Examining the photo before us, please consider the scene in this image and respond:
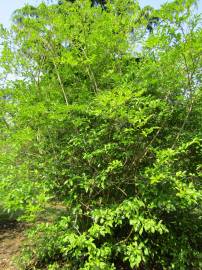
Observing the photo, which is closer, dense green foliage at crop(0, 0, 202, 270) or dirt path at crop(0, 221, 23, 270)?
dense green foliage at crop(0, 0, 202, 270)

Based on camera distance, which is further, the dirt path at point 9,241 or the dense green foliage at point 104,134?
the dirt path at point 9,241

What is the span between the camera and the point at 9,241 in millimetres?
5113

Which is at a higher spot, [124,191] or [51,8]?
[51,8]

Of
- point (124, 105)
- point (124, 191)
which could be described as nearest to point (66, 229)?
point (124, 191)

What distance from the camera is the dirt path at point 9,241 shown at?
429 centimetres

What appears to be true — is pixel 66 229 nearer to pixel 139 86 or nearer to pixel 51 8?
pixel 139 86

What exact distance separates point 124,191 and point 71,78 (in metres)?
1.60

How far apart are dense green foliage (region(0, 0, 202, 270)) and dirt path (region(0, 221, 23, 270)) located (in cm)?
45

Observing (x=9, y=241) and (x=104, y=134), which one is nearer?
(x=104, y=134)

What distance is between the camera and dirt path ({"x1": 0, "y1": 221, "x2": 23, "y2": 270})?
14.1 ft

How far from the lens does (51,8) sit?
3717 millimetres

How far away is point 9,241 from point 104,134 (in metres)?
2.94

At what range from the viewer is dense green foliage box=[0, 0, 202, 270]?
3059 mm

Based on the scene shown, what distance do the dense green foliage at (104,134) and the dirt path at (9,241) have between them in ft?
1.47
